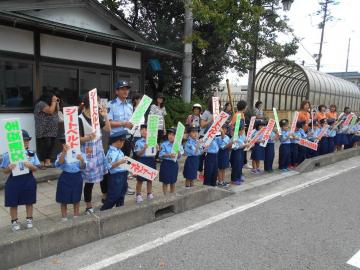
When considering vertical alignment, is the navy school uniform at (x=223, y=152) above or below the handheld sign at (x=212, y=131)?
below

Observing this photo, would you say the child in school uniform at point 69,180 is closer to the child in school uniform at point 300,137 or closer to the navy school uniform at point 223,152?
the navy school uniform at point 223,152

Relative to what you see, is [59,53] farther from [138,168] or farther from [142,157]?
[138,168]

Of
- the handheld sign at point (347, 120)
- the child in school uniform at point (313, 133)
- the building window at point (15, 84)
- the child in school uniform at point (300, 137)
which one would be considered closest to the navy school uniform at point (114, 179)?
the building window at point (15, 84)

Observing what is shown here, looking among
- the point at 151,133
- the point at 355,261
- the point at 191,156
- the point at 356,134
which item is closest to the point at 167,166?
the point at 191,156

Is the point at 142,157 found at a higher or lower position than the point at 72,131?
lower

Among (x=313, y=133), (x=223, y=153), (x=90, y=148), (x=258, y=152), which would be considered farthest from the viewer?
(x=313, y=133)

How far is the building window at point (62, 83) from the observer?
7.18 m

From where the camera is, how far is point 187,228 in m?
4.39

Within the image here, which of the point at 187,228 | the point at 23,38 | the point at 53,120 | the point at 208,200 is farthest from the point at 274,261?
the point at 23,38

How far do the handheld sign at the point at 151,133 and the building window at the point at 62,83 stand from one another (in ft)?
11.2

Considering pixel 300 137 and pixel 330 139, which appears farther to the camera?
pixel 330 139

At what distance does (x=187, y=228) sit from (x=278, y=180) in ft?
11.9

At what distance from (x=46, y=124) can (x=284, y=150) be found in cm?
554

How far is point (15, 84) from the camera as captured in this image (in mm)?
6742
